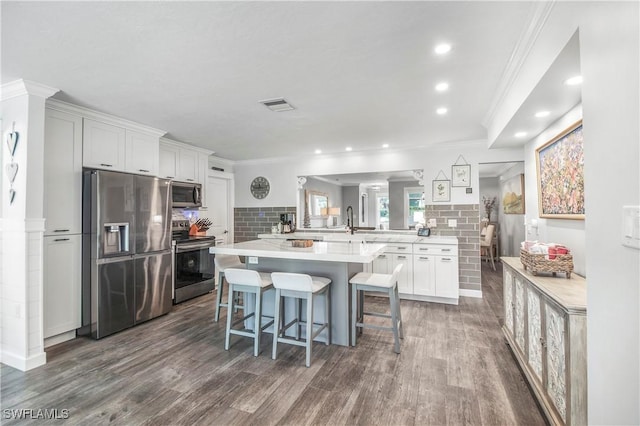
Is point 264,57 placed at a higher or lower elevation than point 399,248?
higher

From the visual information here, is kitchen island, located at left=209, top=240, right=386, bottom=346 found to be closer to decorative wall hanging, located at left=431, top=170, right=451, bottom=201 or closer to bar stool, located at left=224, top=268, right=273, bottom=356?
bar stool, located at left=224, top=268, right=273, bottom=356

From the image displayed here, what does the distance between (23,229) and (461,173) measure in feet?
17.1

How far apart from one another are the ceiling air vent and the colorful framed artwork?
5004 millimetres

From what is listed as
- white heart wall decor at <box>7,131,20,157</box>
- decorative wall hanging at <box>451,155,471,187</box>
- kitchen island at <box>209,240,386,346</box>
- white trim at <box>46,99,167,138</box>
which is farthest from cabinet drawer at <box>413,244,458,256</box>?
white heart wall decor at <box>7,131,20,157</box>

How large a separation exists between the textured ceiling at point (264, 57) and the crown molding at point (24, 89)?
88mm

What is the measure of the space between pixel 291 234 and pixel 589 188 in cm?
469

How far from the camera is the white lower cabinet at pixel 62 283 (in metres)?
2.92

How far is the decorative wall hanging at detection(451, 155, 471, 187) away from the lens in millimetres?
4703

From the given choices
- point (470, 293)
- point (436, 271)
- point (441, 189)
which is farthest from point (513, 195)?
point (436, 271)

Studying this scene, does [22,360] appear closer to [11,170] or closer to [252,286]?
[11,170]

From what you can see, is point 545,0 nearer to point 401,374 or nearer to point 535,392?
point 535,392

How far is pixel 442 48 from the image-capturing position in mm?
2037

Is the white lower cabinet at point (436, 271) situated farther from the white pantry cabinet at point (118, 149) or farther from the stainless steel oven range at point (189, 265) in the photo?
the white pantry cabinet at point (118, 149)

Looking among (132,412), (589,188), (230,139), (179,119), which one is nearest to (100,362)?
(132,412)
